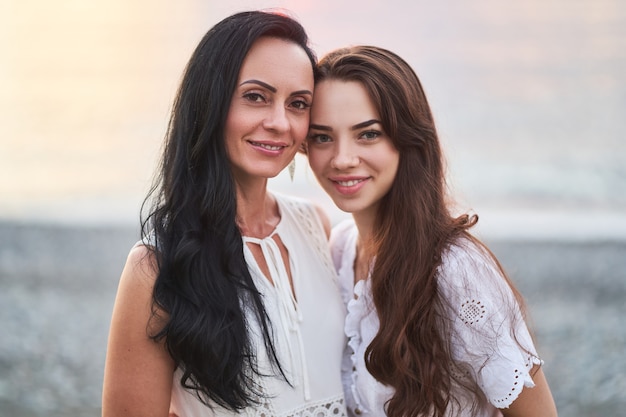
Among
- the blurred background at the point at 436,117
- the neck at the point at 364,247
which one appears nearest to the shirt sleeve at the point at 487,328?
the neck at the point at 364,247

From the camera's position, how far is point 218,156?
2.65m

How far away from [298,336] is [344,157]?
2.44ft

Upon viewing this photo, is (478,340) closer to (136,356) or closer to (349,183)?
(349,183)

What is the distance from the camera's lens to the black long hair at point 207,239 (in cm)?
246

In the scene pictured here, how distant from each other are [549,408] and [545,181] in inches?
361

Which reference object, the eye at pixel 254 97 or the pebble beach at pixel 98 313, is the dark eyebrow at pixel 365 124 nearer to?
the eye at pixel 254 97

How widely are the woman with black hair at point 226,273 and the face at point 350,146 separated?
10cm

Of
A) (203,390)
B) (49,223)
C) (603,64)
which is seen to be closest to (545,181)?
(603,64)

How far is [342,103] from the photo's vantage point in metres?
2.84

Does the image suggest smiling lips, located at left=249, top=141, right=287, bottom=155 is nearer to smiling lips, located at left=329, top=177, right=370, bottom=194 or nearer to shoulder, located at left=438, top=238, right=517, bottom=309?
smiling lips, located at left=329, top=177, right=370, bottom=194

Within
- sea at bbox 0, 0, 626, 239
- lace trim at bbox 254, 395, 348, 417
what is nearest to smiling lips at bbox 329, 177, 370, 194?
lace trim at bbox 254, 395, 348, 417

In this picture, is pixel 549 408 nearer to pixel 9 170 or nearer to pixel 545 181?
pixel 545 181

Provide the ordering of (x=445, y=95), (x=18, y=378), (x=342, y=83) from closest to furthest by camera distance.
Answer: (x=342, y=83), (x=18, y=378), (x=445, y=95)

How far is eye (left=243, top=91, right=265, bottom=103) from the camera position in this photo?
2.67m
